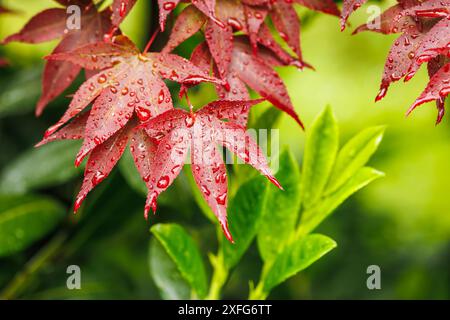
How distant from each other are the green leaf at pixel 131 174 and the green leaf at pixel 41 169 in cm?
14

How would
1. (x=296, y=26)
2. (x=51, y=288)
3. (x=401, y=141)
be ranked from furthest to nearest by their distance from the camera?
(x=401, y=141) < (x=51, y=288) < (x=296, y=26)

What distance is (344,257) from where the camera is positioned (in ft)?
4.56

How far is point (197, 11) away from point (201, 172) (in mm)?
206

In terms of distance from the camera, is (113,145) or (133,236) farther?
(133,236)

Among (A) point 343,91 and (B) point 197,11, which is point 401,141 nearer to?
(A) point 343,91

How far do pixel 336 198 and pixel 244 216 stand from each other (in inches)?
5.0

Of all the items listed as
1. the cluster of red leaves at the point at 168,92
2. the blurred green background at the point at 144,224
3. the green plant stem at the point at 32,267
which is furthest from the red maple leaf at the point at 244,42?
the green plant stem at the point at 32,267

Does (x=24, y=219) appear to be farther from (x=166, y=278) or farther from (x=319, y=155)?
(x=319, y=155)

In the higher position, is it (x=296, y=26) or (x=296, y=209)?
(x=296, y=26)

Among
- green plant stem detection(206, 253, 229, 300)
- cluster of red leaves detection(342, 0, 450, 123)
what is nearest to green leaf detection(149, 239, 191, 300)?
green plant stem detection(206, 253, 229, 300)

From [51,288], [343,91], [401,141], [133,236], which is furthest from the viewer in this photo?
[343,91]

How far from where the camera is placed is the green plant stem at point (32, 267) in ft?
3.57

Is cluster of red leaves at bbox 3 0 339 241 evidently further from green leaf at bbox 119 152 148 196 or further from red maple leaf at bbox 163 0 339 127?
green leaf at bbox 119 152 148 196
